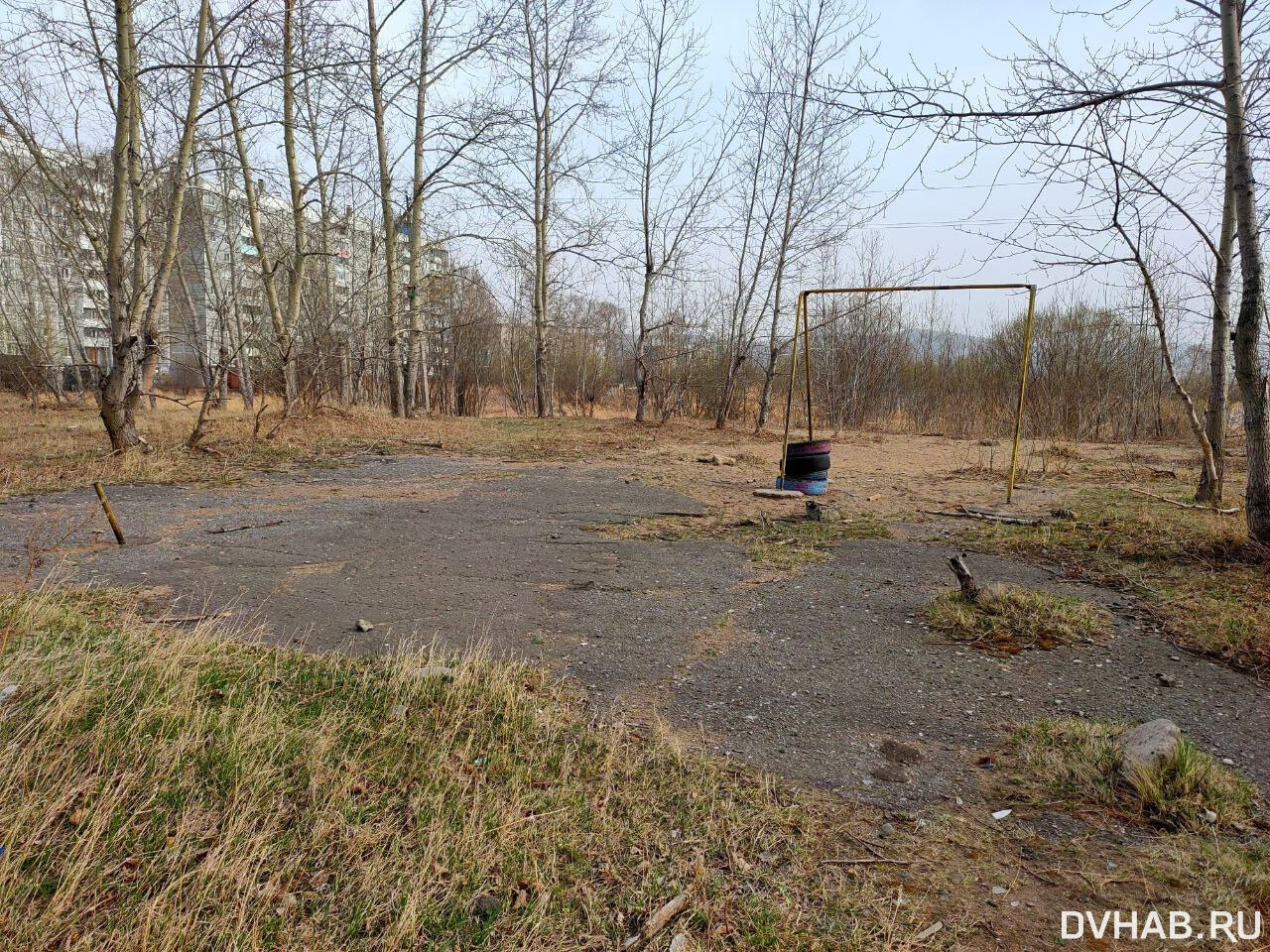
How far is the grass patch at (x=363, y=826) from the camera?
5.49ft

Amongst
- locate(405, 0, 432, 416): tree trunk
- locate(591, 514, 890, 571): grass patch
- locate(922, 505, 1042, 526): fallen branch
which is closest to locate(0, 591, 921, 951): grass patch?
locate(591, 514, 890, 571): grass patch

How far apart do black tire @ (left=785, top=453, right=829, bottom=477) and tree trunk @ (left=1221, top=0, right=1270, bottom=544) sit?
383 cm

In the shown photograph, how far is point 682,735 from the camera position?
9.21ft

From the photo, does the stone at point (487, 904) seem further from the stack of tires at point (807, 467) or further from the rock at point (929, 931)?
the stack of tires at point (807, 467)

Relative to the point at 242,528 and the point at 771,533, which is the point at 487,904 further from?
the point at 242,528

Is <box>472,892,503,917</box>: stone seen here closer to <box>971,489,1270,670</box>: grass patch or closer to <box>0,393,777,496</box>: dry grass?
<box>971,489,1270,670</box>: grass patch

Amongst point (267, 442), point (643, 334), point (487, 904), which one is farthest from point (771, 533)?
point (643, 334)

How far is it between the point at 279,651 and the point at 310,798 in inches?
51.5

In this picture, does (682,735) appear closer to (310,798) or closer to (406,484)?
(310,798)

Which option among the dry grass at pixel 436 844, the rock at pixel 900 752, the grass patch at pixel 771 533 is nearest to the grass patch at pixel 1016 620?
the rock at pixel 900 752

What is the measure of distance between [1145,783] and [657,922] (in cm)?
178

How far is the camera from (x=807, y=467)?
26.6 ft

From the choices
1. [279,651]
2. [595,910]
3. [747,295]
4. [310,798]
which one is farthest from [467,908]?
[747,295]

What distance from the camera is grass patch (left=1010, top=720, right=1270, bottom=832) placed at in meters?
2.23
